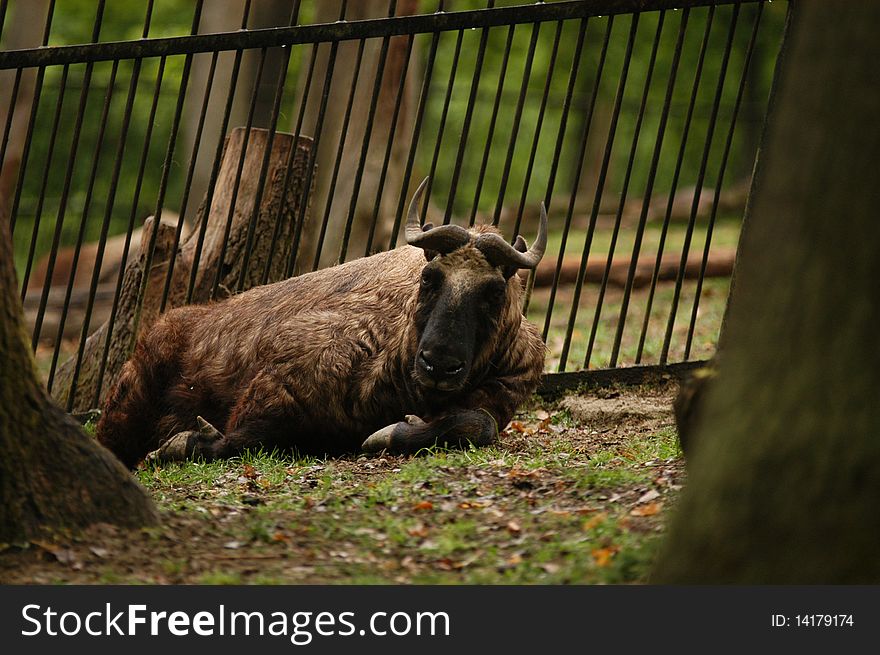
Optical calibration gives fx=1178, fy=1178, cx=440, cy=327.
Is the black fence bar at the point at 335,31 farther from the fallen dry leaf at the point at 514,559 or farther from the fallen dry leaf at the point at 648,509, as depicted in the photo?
the fallen dry leaf at the point at 514,559

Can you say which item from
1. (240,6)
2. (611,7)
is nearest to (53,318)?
(240,6)

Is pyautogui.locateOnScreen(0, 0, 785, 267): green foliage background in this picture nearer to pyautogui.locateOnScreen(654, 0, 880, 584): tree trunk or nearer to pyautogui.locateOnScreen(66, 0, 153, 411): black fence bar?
pyautogui.locateOnScreen(66, 0, 153, 411): black fence bar

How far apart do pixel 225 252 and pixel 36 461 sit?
543 centimetres

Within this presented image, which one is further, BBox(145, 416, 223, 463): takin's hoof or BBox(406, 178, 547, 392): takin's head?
BBox(145, 416, 223, 463): takin's hoof

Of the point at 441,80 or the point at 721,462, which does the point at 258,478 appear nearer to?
the point at 721,462

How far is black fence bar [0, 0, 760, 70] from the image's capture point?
919 centimetres

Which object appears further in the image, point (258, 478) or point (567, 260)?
point (567, 260)

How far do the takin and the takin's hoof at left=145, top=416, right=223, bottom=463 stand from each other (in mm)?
12

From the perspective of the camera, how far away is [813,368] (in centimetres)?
361

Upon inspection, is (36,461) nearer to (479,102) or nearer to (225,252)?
(225,252)

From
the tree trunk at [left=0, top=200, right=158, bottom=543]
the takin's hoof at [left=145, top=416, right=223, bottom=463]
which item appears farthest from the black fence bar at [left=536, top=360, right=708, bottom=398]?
the tree trunk at [left=0, top=200, right=158, bottom=543]

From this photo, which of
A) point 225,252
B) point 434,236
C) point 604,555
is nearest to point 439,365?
point 434,236

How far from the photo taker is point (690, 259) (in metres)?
17.4

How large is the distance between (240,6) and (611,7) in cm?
1152
